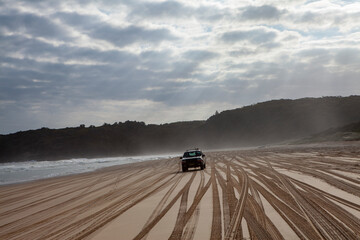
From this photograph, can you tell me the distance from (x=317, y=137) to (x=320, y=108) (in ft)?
163

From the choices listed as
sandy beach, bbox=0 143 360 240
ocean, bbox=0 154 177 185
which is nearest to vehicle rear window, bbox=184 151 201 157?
ocean, bbox=0 154 177 185

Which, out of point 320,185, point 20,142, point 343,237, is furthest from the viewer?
point 20,142

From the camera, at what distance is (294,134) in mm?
107062

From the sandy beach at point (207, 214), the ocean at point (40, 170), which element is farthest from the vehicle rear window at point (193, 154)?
the sandy beach at point (207, 214)

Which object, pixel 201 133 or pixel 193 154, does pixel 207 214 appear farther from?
pixel 201 133

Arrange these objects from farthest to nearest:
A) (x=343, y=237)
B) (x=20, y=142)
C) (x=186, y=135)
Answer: (x=186, y=135), (x=20, y=142), (x=343, y=237)

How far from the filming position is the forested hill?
108438mm

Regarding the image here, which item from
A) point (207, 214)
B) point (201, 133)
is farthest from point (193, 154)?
point (201, 133)

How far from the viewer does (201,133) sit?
143 meters

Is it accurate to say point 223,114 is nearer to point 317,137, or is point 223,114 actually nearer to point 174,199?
point 317,137

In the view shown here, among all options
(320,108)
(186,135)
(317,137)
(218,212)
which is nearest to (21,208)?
(218,212)

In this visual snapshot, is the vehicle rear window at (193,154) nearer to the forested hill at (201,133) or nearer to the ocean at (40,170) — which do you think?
the ocean at (40,170)

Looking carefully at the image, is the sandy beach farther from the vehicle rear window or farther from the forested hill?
the forested hill

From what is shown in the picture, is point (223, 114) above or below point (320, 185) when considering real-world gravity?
above
